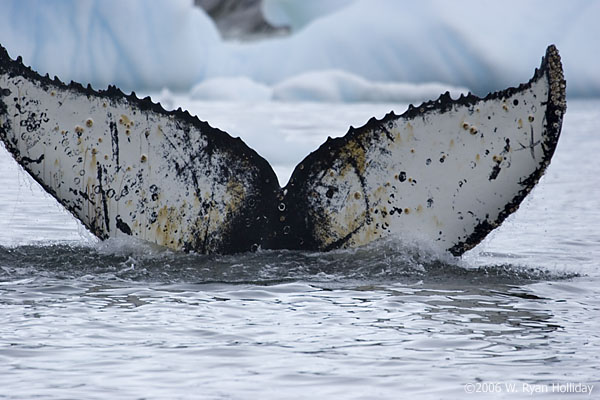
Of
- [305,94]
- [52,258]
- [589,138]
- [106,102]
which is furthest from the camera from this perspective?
[305,94]

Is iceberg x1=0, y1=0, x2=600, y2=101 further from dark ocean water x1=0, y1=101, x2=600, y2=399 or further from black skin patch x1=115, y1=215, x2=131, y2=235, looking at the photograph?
black skin patch x1=115, y1=215, x2=131, y2=235

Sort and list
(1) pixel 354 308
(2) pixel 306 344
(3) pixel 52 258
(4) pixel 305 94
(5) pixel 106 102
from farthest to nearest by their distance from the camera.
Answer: (4) pixel 305 94
(3) pixel 52 258
(5) pixel 106 102
(1) pixel 354 308
(2) pixel 306 344

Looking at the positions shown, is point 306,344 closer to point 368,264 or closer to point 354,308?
point 354,308

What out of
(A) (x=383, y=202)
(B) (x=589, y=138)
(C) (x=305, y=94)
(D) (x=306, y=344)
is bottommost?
(D) (x=306, y=344)

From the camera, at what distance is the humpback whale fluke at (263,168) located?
518 cm

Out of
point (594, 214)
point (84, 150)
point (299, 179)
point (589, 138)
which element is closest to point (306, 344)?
point (299, 179)

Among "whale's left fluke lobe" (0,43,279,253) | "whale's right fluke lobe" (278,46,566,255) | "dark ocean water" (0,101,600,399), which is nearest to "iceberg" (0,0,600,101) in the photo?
"dark ocean water" (0,101,600,399)

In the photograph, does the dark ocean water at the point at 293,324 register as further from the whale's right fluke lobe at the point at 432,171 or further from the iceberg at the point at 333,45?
the iceberg at the point at 333,45

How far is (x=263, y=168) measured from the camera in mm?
A: 5301

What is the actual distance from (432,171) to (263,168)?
2.88 feet

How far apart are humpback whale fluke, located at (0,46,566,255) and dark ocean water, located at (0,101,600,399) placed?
193mm

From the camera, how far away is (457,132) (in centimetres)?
518

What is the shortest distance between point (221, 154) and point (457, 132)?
1.22m

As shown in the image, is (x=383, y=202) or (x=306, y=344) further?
(x=383, y=202)
